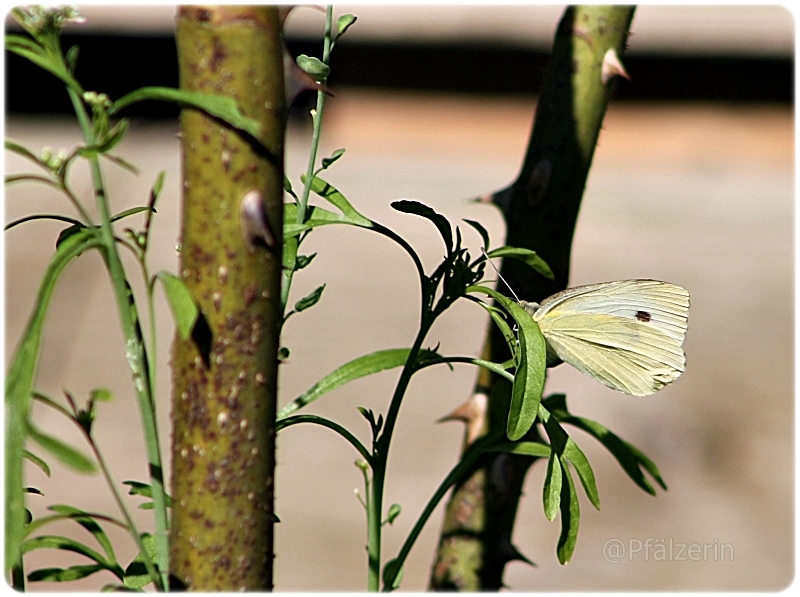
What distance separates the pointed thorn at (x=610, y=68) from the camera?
0.83 meters

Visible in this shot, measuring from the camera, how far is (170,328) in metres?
3.10

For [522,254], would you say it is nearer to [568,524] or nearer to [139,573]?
[568,524]

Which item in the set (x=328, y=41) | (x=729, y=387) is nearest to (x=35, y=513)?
(x=328, y=41)

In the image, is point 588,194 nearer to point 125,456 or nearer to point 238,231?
point 125,456

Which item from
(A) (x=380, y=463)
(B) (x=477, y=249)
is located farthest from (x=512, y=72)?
(A) (x=380, y=463)

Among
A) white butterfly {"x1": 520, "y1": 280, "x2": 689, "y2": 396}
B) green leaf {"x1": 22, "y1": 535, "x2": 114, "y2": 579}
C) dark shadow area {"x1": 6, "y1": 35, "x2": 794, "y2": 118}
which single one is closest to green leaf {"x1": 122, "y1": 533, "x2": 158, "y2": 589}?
green leaf {"x1": 22, "y1": 535, "x2": 114, "y2": 579}

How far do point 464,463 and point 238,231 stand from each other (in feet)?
0.97

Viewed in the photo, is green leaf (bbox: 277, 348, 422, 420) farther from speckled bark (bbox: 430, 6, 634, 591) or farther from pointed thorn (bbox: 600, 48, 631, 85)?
pointed thorn (bbox: 600, 48, 631, 85)

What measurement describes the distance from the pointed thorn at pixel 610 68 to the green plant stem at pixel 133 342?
54cm

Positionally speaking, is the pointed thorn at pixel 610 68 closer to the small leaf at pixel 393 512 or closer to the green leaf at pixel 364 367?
the green leaf at pixel 364 367

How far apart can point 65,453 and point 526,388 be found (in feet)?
0.87

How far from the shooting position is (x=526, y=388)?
0.52 metres

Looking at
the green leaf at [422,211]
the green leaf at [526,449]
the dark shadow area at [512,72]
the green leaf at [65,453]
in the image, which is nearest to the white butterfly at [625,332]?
the green leaf at [526,449]

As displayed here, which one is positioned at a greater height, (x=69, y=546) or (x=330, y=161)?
(x=330, y=161)
